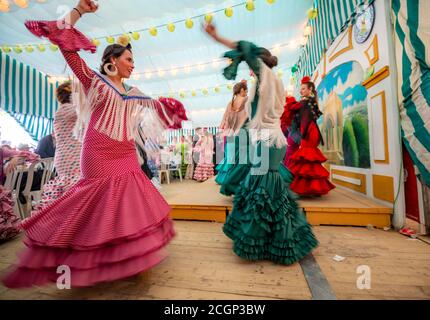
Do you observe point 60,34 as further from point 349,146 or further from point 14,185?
point 349,146

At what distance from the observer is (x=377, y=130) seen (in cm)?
225

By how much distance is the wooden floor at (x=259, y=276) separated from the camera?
1.08 meters

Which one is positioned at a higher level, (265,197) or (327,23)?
(327,23)

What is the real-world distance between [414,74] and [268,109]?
4.92ft

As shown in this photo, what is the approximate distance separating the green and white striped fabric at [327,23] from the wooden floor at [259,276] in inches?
107

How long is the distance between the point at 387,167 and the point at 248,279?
6.71 feet

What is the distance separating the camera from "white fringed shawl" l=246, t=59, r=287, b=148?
133 cm

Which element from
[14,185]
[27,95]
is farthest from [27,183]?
[27,95]

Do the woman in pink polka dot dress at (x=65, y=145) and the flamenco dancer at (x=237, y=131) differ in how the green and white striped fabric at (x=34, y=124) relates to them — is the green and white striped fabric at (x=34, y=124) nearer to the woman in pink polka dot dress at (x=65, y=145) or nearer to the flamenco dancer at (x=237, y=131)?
the woman in pink polka dot dress at (x=65, y=145)

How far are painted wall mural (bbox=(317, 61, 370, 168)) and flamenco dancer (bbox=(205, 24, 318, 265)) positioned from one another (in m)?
1.76

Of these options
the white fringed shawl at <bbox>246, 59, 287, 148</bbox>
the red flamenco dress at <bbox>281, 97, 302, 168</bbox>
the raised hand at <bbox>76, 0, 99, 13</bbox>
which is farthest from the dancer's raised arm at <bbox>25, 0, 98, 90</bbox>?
the red flamenco dress at <bbox>281, 97, 302, 168</bbox>

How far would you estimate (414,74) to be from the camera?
1.73 m

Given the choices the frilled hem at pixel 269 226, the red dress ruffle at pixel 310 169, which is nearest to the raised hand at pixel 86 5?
the frilled hem at pixel 269 226
